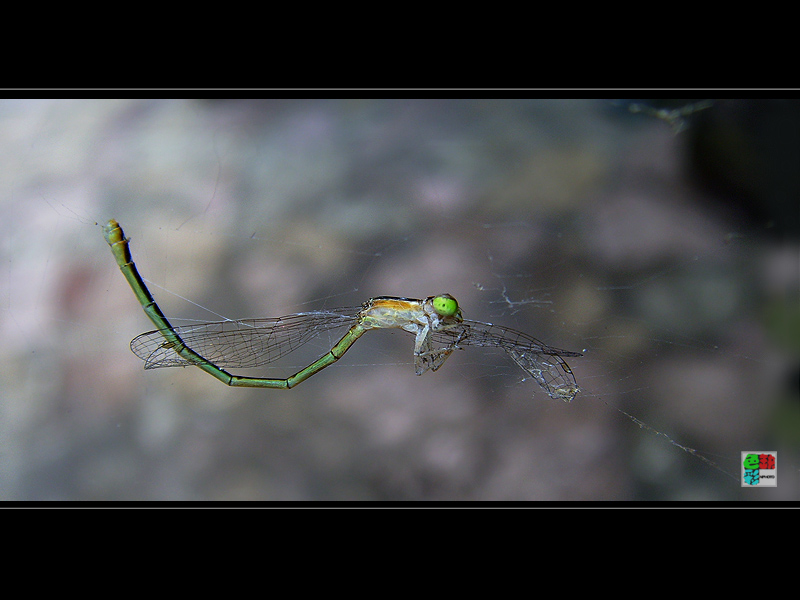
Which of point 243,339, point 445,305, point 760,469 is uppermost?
point 445,305

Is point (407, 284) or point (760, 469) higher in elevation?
point (407, 284)

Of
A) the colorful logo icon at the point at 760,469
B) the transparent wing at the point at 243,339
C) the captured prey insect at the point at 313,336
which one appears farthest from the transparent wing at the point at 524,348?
the colorful logo icon at the point at 760,469

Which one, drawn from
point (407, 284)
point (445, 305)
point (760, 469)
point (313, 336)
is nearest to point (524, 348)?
point (445, 305)

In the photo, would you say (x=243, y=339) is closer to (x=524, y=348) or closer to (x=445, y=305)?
(x=445, y=305)

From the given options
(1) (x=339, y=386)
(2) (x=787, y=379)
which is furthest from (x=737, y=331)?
(1) (x=339, y=386)

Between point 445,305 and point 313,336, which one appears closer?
point 445,305

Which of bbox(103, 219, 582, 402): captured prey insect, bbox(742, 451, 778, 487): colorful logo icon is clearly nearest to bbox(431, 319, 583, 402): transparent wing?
bbox(103, 219, 582, 402): captured prey insect
